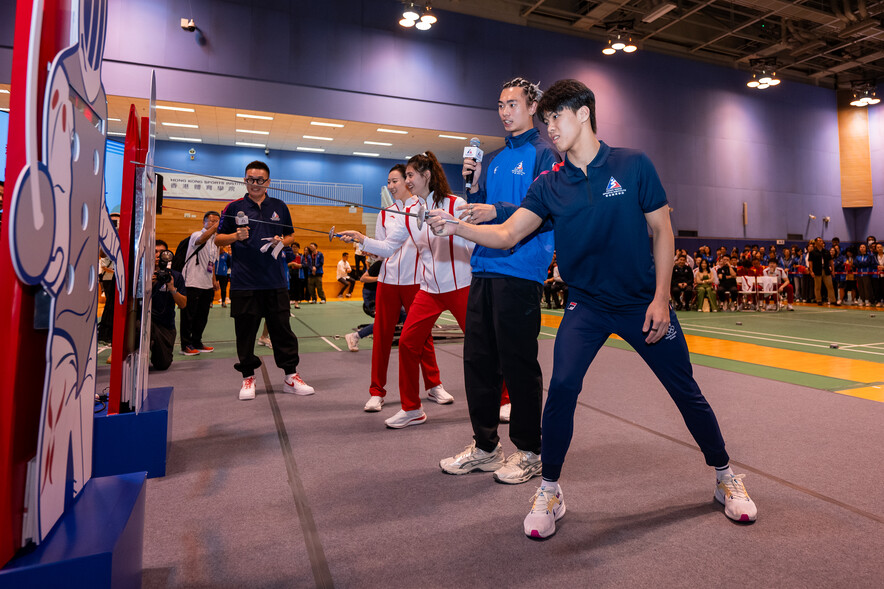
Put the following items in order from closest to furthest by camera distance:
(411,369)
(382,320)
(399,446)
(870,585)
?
(870,585), (399,446), (411,369), (382,320)

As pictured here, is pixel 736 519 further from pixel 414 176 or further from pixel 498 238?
pixel 414 176

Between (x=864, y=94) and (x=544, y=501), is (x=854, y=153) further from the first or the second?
(x=544, y=501)

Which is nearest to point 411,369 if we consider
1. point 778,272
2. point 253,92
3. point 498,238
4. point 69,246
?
point 498,238

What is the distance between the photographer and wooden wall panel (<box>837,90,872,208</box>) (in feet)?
67.1

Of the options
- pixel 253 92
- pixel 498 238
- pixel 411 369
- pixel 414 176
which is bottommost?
pixel 411 369

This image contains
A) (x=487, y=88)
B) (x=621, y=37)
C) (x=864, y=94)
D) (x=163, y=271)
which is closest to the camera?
(x=163, y=271)

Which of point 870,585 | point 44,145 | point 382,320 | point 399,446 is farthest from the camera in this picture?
point 382,320

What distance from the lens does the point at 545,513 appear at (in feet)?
6.25

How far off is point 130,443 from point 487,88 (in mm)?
15481

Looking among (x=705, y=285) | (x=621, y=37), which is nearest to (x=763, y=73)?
(x=621, y=37)

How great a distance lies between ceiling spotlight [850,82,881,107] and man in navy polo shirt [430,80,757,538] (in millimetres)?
21017

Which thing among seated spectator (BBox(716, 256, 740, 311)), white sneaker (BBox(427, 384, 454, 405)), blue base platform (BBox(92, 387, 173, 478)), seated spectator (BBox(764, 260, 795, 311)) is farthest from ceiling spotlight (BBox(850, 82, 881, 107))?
blue base platform (BBox(92, 387, 173, 478))

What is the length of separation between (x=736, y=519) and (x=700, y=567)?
1.35 feet

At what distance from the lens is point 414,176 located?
135 inches
